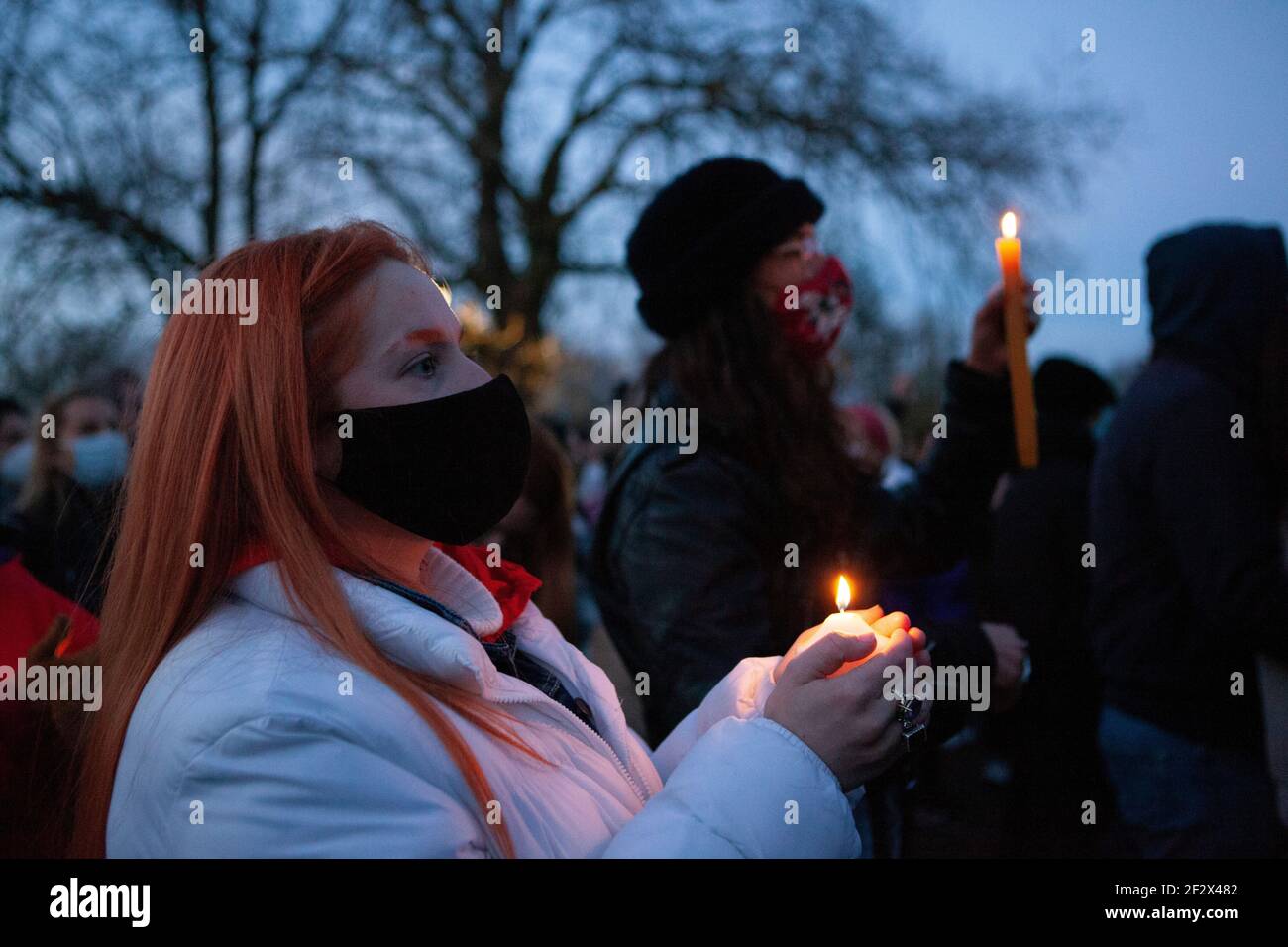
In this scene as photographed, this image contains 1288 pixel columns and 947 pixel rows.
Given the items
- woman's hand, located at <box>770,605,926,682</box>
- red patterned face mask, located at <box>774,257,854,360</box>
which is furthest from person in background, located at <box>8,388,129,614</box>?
red patterned face mask, located at <box>774,257,854,360</box>

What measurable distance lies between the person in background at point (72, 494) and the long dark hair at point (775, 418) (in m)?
1.21

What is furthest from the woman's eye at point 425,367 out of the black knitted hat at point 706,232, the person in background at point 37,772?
the black knitted hat at point 706,232

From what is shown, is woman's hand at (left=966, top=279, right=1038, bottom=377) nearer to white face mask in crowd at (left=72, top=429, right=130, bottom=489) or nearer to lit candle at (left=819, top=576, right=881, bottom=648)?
lit candle at (left=819, top=576, right=881, bottom=648)

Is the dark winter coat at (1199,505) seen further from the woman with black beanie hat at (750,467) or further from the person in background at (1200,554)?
the woman with black beanie hat at (750,467)

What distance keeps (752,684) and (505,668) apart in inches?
15.6

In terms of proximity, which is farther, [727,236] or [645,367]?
[645,367]

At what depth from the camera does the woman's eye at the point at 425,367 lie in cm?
155

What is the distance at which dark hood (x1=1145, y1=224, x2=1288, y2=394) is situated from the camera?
2680 mm

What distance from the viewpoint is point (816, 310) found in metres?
2.45

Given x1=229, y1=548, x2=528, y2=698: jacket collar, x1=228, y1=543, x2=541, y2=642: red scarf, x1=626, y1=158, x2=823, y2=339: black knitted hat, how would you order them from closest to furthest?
x1=229, y1=548, x2=528, y2=698: jacket collar
x1=228, y1=543, x2=541, y2=642: red scarf
x1=626, y1=158, x2=823, y2=339: black knitted hat

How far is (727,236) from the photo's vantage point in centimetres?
240

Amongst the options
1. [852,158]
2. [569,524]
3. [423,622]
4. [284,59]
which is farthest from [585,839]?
Answer: [852,158]

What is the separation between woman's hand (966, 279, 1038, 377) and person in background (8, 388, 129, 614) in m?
1.91
